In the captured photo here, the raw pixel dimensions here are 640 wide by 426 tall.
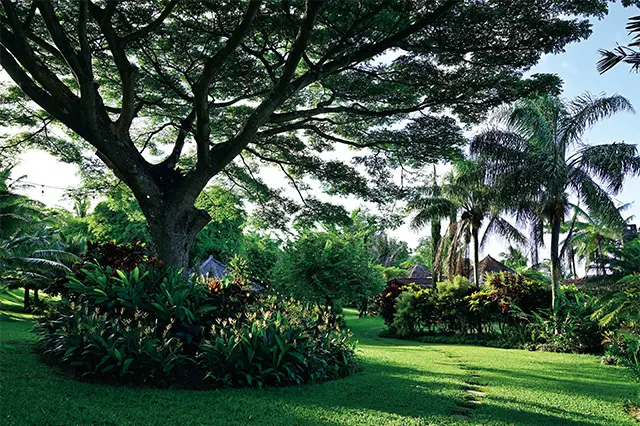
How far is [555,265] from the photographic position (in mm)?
16828

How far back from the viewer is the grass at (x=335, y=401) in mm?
5160

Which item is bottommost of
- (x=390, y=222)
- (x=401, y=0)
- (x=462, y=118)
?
(x=390, y=222)

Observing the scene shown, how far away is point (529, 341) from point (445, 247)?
10884mm

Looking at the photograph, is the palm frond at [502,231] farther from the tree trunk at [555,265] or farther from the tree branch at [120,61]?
the tree branch at [120,61]

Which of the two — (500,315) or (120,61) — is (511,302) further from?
(120,61)

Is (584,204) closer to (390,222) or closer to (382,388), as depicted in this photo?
(390,222)

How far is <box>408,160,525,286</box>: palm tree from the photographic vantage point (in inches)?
933

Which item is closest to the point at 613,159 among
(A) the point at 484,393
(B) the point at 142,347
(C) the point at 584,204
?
(C) the point at 584,204

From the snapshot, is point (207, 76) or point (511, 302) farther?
point (511, 302)

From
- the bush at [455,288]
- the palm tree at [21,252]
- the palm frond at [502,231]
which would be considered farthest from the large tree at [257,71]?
the palm frond at [502,231]

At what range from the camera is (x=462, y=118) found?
12.0 m

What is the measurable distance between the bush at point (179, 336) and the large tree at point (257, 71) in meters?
2.64

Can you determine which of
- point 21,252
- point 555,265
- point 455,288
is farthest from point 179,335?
point 455,288

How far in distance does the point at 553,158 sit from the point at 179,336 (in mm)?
14574
